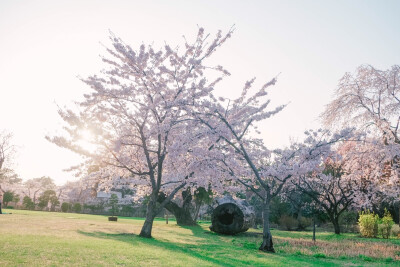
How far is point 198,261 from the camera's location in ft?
28.0

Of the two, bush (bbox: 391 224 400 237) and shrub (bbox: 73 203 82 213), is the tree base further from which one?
shrub (bbox: 73 203 82 213)

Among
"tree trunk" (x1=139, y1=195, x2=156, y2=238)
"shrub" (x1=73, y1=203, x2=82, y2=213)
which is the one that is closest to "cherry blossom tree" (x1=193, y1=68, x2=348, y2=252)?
"tree trunk" (x1=139, y1=195, x2=156, y2=238)

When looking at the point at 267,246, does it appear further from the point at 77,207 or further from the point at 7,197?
the point at 7,197

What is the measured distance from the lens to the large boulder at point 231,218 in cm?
2050

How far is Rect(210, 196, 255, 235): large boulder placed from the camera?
20500mm

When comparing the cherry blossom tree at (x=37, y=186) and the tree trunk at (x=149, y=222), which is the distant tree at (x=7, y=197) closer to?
the cherry blossom tree at (x=37, y=186)

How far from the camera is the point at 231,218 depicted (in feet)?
69.8

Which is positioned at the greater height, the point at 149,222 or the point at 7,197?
the point at 149,222

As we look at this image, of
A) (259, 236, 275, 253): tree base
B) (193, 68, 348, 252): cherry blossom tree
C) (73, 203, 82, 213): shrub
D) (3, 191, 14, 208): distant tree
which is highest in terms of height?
(193, 68, 348, 252): cherry blossom tree

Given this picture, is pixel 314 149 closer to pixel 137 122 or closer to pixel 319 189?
pixel 137 122

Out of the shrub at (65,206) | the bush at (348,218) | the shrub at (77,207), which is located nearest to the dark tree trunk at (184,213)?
the bush at (348,218)

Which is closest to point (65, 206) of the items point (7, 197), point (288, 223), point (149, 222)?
point (7, 197)

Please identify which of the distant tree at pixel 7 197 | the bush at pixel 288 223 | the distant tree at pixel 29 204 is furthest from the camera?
the distant tree at pixel 7 197

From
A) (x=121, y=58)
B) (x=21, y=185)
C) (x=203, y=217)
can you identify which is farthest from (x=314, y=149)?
(x=21, y=185)
